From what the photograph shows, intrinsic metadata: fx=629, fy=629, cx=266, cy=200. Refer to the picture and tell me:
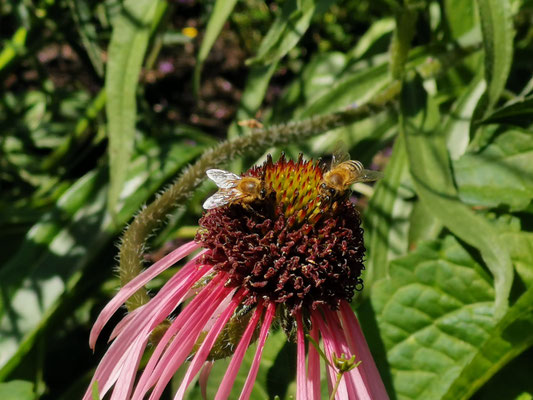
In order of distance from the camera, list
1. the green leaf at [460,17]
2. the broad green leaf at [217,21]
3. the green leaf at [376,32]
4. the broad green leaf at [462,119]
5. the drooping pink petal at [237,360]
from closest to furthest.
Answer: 1. the drooping pink petal at [237,360]
2. the broad green leaf at [217,21]
3. the broad green leaf at [462,119]
4. the green leaf at [460,17]
5. the green leaf at [376,32]

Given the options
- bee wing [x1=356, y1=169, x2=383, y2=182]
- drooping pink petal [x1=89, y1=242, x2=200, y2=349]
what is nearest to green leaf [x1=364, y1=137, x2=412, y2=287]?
bee wing [x1=356, y1=169, x2=383, y2=182]

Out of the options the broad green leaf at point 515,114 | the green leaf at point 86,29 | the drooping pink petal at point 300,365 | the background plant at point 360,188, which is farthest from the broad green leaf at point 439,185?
the green leaf at point 86,29

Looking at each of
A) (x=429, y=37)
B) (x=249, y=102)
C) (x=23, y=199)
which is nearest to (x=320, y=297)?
(x=249, y=102)

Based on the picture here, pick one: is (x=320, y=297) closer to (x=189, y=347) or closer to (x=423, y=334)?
A: (x=189, y=347)

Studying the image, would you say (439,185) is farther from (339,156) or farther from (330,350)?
(330,350)

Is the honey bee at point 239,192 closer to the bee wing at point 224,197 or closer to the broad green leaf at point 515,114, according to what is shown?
the bee wing at point 224,197

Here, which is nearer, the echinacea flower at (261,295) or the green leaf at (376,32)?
A: the echinacea flower at (261,295)

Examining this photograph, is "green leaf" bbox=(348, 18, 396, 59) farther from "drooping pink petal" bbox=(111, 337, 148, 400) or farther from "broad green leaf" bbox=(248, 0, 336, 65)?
"drooping pink petal" bbox=(111, 337, 148, 400)
